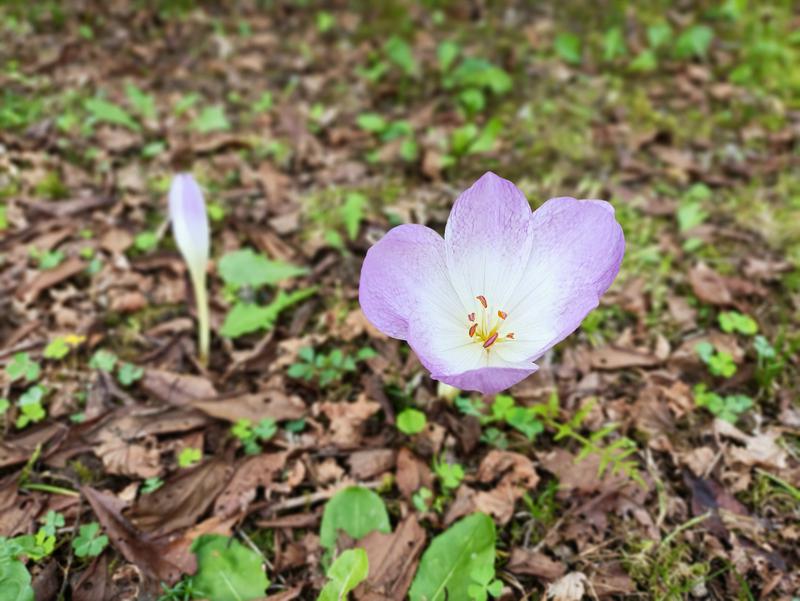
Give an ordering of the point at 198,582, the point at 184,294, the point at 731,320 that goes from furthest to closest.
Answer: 1. the point at 184,294
2. the point at 731,320
3. the point at 198,582

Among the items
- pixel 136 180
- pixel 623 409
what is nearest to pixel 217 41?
pixel 136 180

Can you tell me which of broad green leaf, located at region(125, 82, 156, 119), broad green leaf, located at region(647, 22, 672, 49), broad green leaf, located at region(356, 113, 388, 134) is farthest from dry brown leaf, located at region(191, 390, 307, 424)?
broad green leaf, located at region(647, 22, 672, 49)

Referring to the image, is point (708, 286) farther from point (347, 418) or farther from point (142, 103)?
point (142, 103)

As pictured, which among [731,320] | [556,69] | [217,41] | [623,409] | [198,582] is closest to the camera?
[198,582]

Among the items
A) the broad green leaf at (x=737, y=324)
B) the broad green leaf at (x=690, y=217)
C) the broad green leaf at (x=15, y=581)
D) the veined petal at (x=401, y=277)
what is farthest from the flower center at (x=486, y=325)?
the broad green leaf at (x=690, y=217)

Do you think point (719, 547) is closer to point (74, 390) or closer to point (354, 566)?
point (354, 566)

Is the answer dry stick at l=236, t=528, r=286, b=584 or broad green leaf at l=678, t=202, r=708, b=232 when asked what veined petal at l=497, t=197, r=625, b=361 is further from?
broad green leaf at l=678, t=202, r=708, b=232
